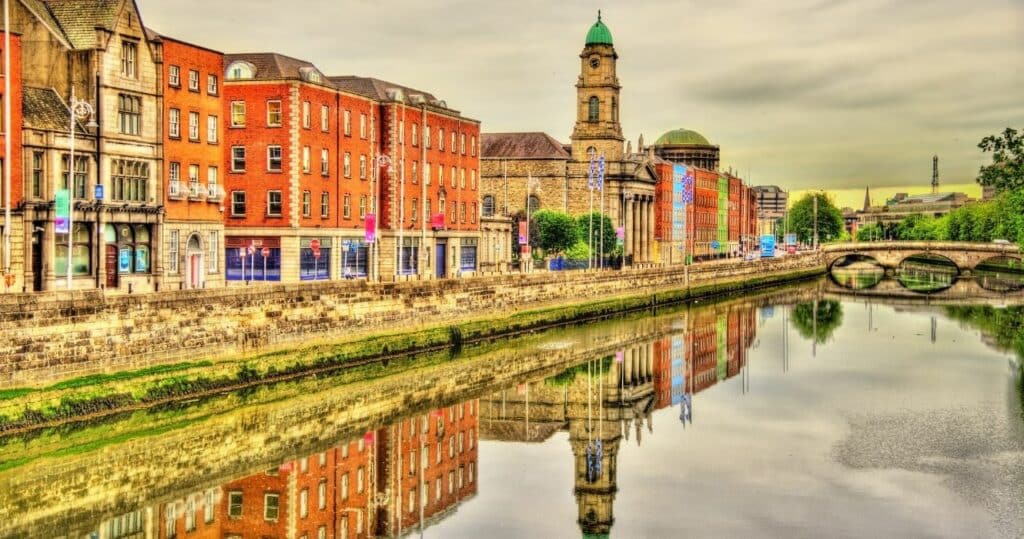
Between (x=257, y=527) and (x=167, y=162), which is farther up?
(x=167, y=162)

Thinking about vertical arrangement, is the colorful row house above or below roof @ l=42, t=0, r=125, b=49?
below

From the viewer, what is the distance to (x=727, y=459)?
3192 centimetres

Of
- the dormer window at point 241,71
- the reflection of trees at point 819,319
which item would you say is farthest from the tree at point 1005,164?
the dormer window at point 241,71

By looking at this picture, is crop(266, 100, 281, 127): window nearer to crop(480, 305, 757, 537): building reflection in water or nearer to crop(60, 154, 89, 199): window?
crop(60, 154, 89, 199): window

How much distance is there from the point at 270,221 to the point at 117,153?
14.4 metres

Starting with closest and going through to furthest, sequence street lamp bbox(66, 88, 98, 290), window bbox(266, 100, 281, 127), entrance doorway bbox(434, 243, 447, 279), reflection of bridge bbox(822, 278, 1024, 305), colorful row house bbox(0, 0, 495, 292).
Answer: street lamp bbox(66, 88, 98, 290), colorful row house bbox(0, 0, 495, 292), window bbox(266, 100, 281, 127), entrance doorway bbox(434, 243, 447, 279), reflection of bridge bbox(822, 278, 1024, 305)

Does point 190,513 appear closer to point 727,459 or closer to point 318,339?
point 727,459

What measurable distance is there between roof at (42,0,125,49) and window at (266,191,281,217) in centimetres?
1497

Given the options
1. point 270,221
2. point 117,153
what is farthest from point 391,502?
point 270,221

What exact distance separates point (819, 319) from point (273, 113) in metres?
37.5

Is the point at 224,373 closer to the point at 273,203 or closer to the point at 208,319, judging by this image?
the point at 208,319

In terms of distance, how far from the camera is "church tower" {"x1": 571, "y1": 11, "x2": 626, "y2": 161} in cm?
11362

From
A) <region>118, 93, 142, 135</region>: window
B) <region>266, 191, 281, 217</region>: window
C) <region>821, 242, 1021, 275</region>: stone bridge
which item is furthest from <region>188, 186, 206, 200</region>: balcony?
<region>821, 242, 1021, 275</region>: stone bridge

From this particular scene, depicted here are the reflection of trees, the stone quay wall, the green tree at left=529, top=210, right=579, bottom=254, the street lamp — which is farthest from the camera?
the green tree at left=529, top=210, right=579, bottom=254
